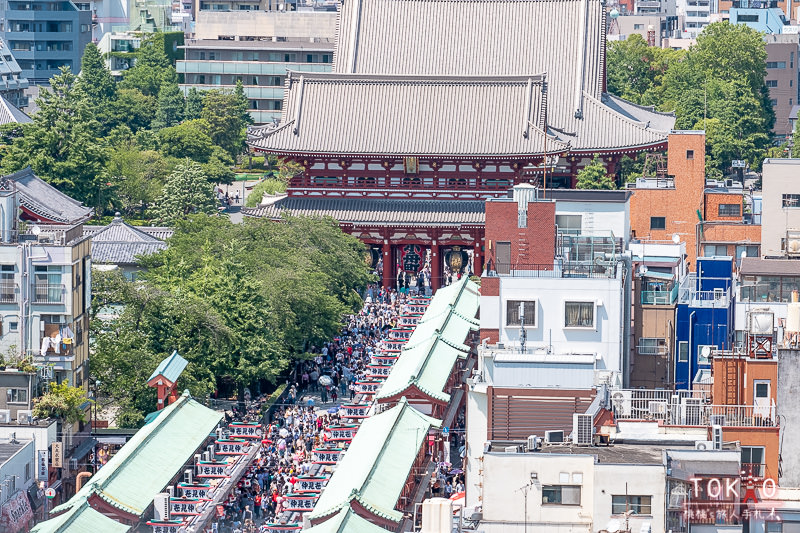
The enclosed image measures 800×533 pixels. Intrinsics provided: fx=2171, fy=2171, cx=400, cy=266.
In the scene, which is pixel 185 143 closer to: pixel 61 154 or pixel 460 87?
pixel 61 154

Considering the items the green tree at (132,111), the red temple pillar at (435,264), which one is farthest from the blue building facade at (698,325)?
the green tree at (132,111)

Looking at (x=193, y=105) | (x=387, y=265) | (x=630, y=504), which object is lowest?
(x=630, y=504)

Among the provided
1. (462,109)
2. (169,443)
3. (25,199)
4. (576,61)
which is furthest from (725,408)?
(576,61)

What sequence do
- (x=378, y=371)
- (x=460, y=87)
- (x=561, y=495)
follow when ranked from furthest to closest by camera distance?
(x=460, y=87) < (x=378, y=371) < (x=561, y=495)

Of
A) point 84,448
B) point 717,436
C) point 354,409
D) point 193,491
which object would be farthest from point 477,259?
point 717,436

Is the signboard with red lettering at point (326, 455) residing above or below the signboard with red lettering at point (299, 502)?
above

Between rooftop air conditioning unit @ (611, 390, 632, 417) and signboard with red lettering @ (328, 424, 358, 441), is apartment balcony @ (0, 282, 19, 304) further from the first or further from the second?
rooftop air conditioning unit @ (611, 390, 632, 417)

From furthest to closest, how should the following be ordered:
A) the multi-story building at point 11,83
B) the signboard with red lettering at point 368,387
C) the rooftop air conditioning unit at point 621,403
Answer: the multi-story building at point 11,83 < the signboard with red lettering at point 368,387 < the rooftop air conditioning unit at point 621,403

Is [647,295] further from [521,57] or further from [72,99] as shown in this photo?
[72,99]

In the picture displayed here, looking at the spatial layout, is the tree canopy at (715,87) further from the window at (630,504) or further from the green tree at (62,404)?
the window at (630,504)
